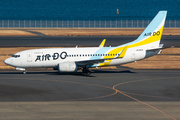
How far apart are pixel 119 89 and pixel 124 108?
9.34 meters

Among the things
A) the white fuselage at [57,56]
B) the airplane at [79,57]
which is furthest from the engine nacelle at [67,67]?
the white fuselage at [57,56]

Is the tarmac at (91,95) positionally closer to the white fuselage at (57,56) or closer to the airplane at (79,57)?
the airplane at (79,57)

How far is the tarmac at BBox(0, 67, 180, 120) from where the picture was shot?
2697 cm

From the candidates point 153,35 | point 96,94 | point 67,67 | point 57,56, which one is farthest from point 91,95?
point 153,35

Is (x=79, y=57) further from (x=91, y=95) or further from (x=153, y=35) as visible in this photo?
(x=91, y=95)

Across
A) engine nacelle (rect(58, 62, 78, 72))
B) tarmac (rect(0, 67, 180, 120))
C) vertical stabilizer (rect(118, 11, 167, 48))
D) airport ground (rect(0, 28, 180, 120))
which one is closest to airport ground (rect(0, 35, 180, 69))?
airport ground (rect(0, 28, 180, 120))

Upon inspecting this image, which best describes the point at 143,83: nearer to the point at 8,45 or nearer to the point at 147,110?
the point at 147,110

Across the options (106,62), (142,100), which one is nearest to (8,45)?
(106,62)

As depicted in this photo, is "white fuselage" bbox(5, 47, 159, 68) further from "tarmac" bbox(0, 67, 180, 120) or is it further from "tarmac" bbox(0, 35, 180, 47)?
"tarmac" bbox(0, 35, 180, 47)

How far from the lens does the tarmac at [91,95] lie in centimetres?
2697

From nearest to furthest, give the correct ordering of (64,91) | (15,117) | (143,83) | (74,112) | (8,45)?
(15,117) < (74,112) < (64,91) < (143,83) < (8,45)

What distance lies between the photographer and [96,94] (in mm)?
35375

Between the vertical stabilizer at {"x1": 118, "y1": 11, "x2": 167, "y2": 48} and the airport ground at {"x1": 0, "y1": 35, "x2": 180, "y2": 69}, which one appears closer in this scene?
the vertical stabilizer at {"x1": 118, "y1": 11, "x2": 167, "y2": 48}

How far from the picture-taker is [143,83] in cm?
4225
